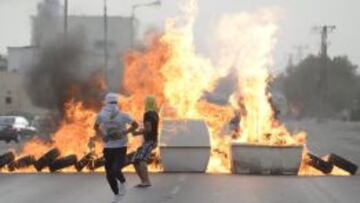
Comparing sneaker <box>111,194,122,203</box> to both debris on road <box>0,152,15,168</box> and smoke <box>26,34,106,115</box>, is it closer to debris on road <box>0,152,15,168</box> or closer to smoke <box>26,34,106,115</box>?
debris on road <box>0,152,15,168</box>

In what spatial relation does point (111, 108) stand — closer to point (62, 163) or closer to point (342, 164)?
point (62, 163)

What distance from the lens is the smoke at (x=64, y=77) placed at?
3262 centimetres

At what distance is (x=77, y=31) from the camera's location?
37.9 metres

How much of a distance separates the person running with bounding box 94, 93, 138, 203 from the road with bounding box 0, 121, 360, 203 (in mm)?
681

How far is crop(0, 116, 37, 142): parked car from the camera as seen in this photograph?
161ft

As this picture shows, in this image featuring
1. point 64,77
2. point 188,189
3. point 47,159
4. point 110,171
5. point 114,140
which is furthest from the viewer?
point 64,77

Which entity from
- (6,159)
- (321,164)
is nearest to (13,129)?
(6,159)

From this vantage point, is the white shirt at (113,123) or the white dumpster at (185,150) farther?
the white dumpster at (185,150)

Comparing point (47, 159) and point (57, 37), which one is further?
point (57, 37)

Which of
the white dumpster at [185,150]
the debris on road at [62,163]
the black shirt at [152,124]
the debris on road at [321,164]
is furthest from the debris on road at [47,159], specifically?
the debris on road at [321,164]

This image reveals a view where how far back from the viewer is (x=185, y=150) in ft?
71.2

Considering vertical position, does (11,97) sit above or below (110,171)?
below

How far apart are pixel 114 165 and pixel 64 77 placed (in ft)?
62.7

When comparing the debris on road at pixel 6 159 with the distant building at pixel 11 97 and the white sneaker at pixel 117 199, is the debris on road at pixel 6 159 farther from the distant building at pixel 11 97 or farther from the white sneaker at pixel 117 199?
the distant building at pixel 11 97
